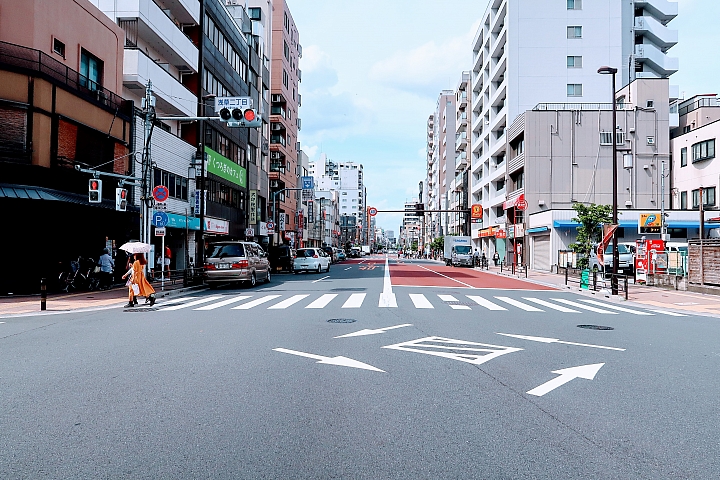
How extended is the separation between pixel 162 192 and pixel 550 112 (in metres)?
37.2

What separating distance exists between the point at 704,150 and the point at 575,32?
17.6 metres

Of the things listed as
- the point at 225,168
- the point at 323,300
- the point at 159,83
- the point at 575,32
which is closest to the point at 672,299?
the point at 323,300

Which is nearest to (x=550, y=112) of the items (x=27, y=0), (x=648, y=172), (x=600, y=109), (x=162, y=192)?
(x=600, y=109)

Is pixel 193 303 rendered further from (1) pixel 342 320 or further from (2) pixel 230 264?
(1) pixel 342 320

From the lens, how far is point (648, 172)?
4672cm

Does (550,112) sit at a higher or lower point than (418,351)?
higher

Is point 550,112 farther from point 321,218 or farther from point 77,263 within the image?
point 321,218

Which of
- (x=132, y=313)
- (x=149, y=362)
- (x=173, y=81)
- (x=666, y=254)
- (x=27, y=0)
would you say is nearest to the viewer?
(x=149, y=362)

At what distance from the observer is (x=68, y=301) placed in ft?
55.9

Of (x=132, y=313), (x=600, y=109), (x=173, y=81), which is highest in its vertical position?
(x=600, y=109)

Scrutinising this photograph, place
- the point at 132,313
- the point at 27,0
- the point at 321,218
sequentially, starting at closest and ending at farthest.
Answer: the point at 132,313, the point at 27,0, the point at 321,218

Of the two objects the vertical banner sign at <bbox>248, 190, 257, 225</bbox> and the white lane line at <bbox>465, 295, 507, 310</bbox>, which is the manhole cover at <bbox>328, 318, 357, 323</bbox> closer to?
the white lane line at <bbox>465, 295, 507, 310</bbox>

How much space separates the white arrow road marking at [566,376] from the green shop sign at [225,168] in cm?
3191

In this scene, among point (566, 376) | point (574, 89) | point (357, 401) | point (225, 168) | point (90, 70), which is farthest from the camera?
point (574, 89)
